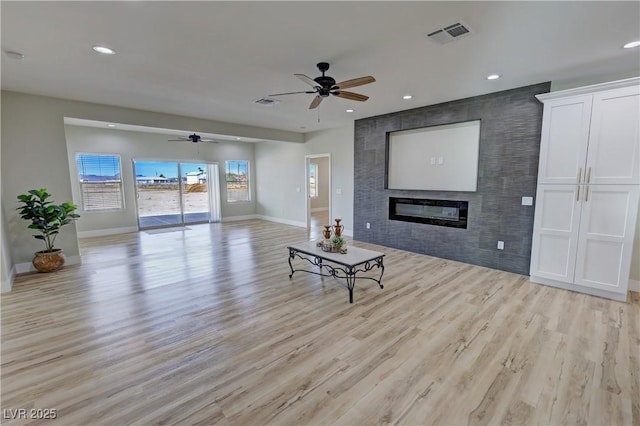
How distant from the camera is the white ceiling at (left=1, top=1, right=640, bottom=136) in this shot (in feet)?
7.14

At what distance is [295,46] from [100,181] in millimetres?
7277

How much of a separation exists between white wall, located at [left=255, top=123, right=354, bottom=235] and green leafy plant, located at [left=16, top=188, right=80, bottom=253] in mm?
5286

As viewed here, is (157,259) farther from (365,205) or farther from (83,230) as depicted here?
(365,205)

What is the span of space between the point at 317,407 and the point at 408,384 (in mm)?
691

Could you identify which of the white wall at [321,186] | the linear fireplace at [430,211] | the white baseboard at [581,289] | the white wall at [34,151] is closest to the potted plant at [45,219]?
the white wall at [34,151]

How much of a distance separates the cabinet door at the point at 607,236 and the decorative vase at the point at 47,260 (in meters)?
7.56

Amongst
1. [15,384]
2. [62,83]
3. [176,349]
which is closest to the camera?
[15,384]

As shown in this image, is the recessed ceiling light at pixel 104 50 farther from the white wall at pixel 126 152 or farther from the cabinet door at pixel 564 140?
the cabinet door at pixel 564 140

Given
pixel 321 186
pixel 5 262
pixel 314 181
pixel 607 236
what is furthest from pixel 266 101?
pixel 321 186

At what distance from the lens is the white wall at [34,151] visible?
4.20 m

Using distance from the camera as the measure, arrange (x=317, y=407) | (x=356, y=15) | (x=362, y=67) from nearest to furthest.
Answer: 1. (x=317, y=407)
2. (x=356, y=15)
3. (x=362, y=67)

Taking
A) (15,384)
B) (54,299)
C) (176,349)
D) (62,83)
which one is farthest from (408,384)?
(62,83)

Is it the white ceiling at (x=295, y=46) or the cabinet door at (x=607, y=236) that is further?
the cabinet door at (x=607, y=236)

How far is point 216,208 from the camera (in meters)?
9.52
